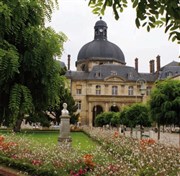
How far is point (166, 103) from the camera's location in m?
19.4

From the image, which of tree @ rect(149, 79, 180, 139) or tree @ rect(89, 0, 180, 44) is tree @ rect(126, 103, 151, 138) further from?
tree @ rect(89, 0, 180, 44)

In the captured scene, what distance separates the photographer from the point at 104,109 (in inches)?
2793

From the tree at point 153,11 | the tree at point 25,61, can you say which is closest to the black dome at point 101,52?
the tree at point 25,61

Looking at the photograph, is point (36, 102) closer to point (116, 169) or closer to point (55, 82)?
point (55, 82)

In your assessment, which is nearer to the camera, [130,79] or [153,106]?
[153,106]

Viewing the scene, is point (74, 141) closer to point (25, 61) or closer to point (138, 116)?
point (138, 116)

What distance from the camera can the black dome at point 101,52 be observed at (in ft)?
257

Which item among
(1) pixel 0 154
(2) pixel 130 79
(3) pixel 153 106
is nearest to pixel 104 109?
(2) pixel 130 79

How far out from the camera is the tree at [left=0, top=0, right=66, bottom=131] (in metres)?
3.42

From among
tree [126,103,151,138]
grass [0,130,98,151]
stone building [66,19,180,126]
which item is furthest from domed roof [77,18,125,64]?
grass [0,130,98,151]

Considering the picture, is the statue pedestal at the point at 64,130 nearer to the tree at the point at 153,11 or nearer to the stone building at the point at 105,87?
the tree at the point at 153,11

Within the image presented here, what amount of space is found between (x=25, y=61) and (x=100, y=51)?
247 feet

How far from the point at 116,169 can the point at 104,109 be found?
62581 millimetres

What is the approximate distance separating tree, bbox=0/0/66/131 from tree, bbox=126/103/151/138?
27.4 meters
